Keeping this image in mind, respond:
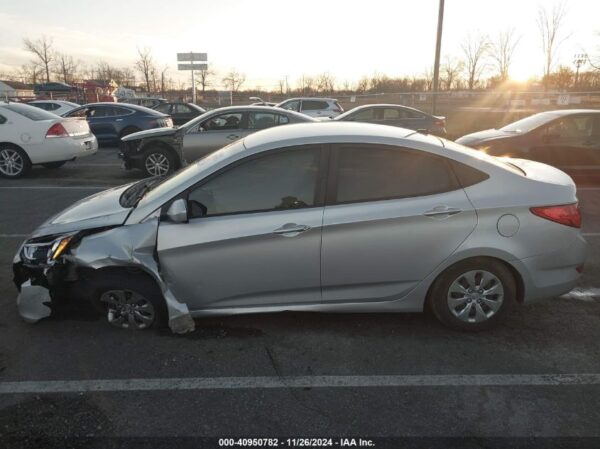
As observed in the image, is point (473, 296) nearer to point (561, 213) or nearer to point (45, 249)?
point (561, 213)

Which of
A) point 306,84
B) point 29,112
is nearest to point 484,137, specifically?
point 29,112

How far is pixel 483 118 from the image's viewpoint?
874 inches

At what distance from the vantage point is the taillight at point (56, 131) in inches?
373

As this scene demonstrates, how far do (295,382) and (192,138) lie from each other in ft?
24.7

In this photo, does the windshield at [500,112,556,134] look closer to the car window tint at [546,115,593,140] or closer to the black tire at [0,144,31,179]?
the car window tint at [546,115,593,140]

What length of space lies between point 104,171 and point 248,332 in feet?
28.4

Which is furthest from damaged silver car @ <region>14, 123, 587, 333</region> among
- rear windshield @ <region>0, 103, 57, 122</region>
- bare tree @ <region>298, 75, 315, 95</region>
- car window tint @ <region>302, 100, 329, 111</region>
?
bare tree @ <region>298, 75, 315, 95</region>

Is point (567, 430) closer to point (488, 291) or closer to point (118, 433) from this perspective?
point (488, 291)

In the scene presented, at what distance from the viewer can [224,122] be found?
31.7 feet

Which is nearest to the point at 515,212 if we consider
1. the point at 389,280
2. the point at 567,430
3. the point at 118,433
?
the point at 389,280

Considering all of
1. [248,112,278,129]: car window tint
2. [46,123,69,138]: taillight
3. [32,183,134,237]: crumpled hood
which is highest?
[248,112,278,129]: car window tint

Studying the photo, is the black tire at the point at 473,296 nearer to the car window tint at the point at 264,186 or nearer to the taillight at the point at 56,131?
the car window tint at the point at 264,186

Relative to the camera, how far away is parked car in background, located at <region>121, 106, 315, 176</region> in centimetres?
952

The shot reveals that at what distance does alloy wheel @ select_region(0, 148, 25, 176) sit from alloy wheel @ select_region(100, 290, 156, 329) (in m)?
7.75
